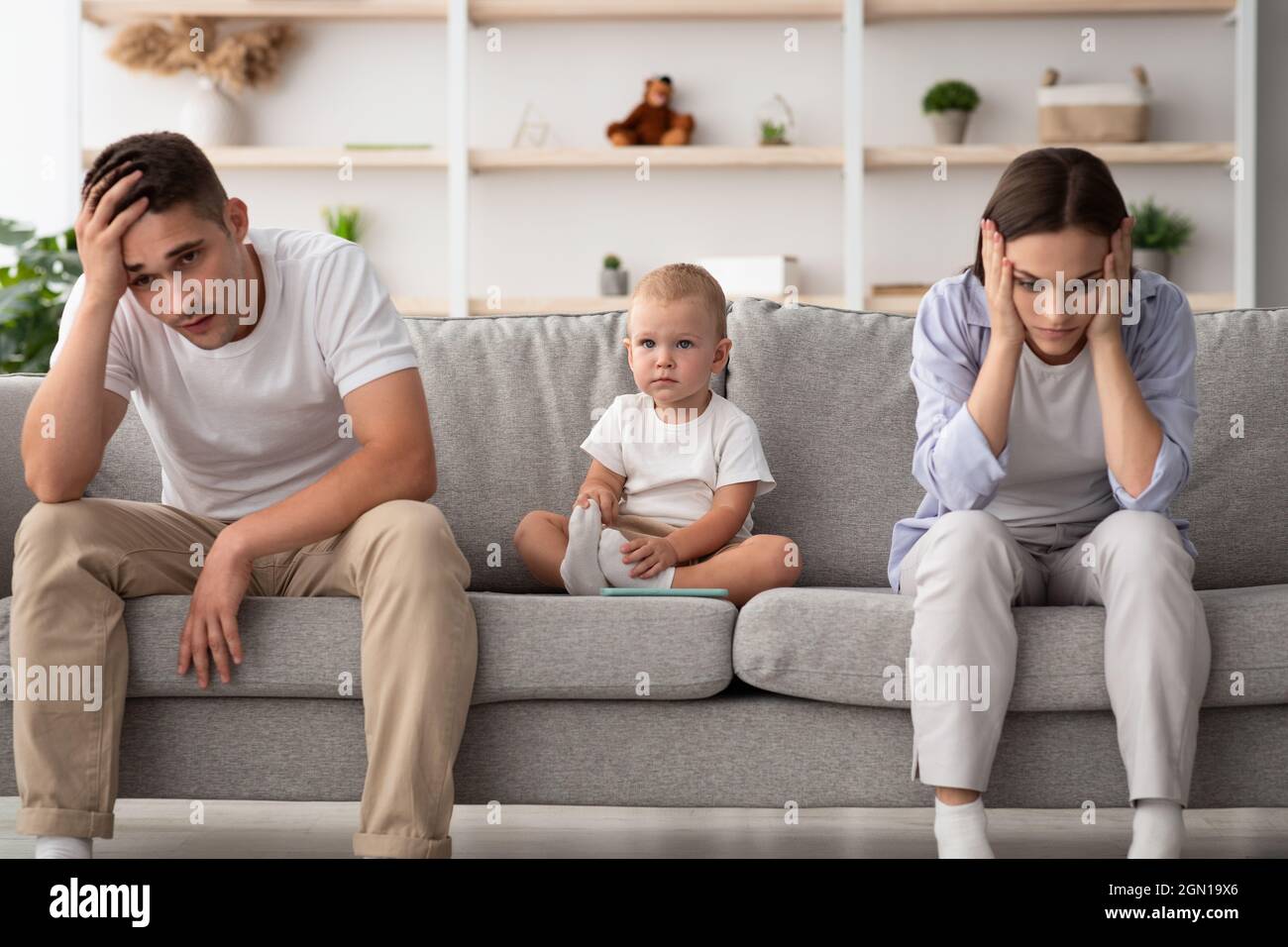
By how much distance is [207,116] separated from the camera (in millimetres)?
4129

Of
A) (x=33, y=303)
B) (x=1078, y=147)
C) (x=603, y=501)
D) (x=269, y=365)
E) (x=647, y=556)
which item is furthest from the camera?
(x=1078, y=147)

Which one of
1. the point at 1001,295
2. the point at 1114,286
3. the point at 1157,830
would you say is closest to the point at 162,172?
the point at 1001,295

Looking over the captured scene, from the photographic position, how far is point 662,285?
2006 millimetres

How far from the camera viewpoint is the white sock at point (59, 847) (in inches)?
56.4

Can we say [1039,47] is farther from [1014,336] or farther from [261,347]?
[261,347]

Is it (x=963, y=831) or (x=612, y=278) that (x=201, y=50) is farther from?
(x=963, y=831)

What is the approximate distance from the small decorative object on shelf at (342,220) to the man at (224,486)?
2447 millimetres

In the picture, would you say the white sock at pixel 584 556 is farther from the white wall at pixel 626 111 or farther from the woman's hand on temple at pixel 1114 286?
the white wall at pixel 626 111

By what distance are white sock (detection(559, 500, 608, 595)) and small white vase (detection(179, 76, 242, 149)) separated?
2784 millimetres

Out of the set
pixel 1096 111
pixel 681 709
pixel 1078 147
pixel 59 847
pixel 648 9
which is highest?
pixel 648 9

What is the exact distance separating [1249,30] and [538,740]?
11.0ft

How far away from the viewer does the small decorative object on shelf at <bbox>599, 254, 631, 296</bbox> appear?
13.7 ft

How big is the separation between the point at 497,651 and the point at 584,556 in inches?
12.2
